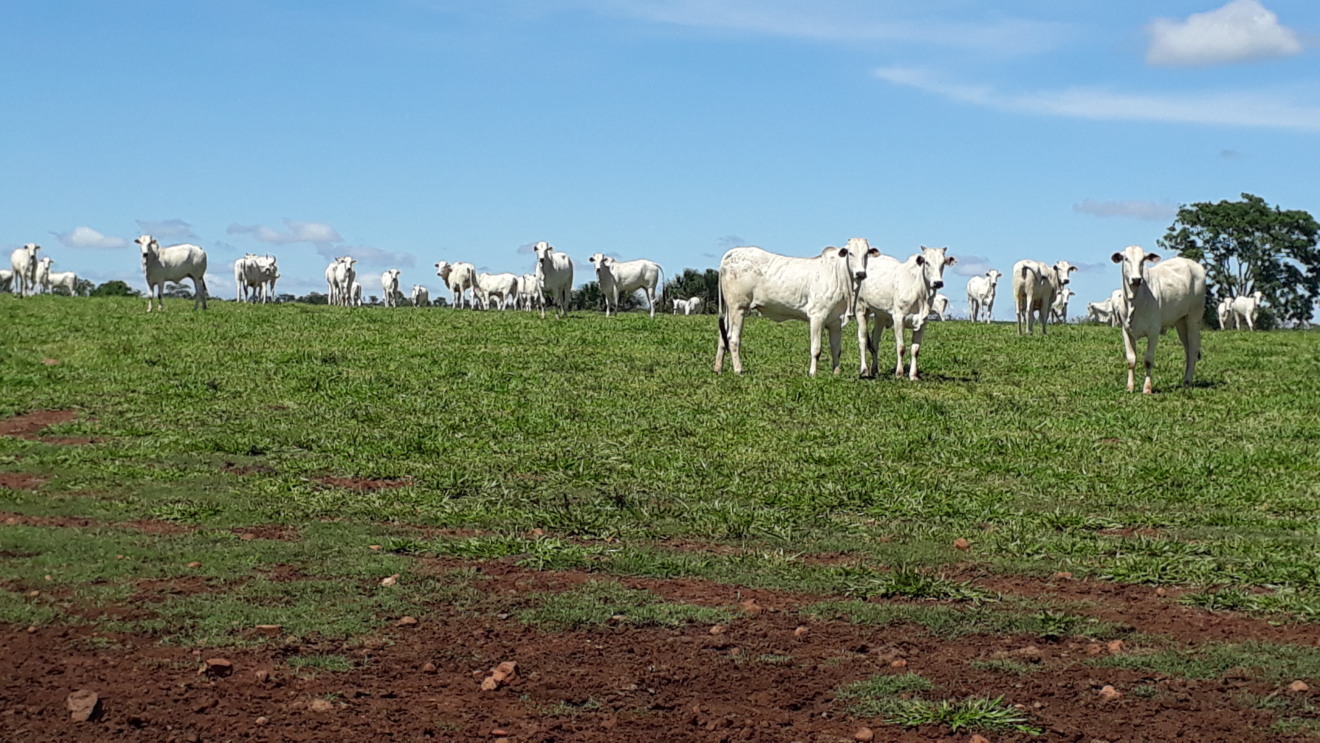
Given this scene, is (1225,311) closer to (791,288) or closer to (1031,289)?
(1031,289)

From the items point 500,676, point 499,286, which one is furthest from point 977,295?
point 500,676

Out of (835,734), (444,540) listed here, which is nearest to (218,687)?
(835,734)

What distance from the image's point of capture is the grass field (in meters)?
8.80

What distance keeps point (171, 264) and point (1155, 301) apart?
28089mm

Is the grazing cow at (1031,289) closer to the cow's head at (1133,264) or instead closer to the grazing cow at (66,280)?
the cow's head at (1133,264)

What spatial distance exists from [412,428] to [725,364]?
865cm

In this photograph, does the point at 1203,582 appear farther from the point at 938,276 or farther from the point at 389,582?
the point at 938,276

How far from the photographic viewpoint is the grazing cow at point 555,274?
38375 mm

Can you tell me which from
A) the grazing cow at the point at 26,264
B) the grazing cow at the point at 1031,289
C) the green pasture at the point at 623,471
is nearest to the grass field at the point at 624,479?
the green pasture at the point at 623,471

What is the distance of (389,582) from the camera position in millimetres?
8820

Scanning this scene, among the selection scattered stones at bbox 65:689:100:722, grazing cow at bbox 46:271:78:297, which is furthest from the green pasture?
grazing cow at bbox 46:271:78:297

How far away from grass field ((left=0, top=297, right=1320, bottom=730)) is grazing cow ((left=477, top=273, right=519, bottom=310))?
36091 mm

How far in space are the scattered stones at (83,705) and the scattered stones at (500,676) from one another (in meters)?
1.79

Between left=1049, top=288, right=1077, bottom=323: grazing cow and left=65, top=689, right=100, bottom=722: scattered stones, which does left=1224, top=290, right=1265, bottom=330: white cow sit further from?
left=65, top=689, right=100, bottom=722: scattered stones
